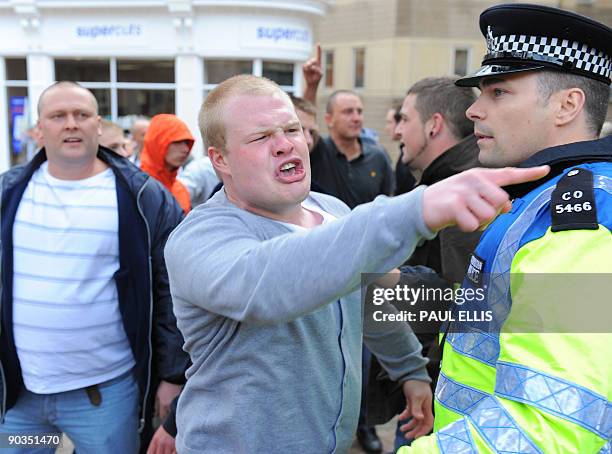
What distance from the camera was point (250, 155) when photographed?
1.54 m

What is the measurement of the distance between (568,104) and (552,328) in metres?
0.67

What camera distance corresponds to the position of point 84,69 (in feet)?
49.0

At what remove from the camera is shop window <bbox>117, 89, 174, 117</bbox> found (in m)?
14.8

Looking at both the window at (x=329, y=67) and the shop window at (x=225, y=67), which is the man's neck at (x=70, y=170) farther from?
the window at (x=329, y=67)

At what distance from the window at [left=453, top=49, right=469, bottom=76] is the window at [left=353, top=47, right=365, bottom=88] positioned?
9.97ft

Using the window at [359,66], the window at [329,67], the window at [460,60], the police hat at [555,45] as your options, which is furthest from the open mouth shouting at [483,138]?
the window at [329,67]

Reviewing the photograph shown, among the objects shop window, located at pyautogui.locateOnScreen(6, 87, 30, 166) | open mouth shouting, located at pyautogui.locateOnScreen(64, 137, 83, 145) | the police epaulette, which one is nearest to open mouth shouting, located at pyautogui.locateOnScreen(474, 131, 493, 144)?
the police epaulette

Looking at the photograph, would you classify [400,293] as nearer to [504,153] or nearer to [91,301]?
[504,153]

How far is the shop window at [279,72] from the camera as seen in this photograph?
47.3 feet

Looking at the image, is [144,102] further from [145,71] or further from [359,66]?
[359,66]

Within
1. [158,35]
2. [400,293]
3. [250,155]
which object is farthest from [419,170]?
[158,35]

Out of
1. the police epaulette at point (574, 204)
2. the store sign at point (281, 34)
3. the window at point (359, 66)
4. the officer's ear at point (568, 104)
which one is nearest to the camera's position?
the police epaulette at point (574, 204)

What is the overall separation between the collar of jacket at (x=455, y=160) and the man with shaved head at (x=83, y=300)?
1303mm

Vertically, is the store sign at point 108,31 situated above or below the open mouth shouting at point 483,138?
above
